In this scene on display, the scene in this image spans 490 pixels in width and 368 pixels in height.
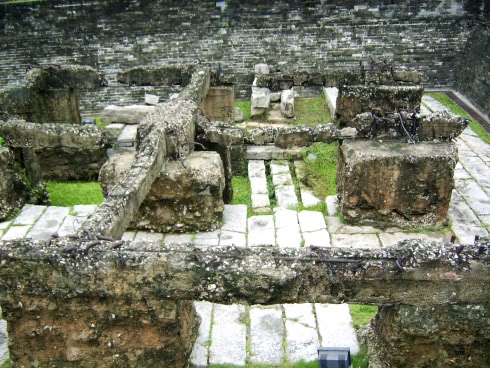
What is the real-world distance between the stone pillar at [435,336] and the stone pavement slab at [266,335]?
1.01m

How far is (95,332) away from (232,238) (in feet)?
9.44

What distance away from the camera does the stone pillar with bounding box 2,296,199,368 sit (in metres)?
3.72

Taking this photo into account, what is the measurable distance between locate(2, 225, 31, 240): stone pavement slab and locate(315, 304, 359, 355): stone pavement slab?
4043mm

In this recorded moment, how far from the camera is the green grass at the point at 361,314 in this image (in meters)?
4.96

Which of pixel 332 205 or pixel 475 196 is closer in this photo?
pixel 332 205

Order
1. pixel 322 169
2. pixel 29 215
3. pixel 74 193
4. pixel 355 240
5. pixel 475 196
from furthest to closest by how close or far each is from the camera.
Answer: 1. pixel 322 169
2. pixel 74 193
3. pixel 475 196
4. pixel 29 215
5. pixel 355 240

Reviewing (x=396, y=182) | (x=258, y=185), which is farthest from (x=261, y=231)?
(x=396, y=182)

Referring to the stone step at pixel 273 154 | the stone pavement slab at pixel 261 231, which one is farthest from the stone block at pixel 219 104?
the stone pavement slab at pixel 261 231

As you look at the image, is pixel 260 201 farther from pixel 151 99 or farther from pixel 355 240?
pixel 151 99

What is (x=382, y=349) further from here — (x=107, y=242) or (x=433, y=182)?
(x=433, y=182)

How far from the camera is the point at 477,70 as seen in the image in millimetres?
11688

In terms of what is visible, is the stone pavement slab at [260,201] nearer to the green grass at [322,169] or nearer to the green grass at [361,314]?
the green grass at [322,169]

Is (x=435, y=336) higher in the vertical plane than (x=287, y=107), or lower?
higher

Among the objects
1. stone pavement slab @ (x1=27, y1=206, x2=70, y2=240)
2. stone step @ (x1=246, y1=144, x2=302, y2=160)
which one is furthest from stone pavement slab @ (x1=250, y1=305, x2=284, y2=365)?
stone step @ (x1=246, y1=144, x2=302, y2=160)
